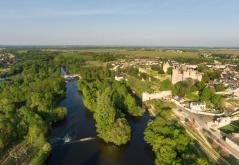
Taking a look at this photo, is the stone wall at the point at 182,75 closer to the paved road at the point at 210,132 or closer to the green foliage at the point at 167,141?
the paved road at the point at 210,132

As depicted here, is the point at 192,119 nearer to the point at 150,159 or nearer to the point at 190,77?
the point at 150,159

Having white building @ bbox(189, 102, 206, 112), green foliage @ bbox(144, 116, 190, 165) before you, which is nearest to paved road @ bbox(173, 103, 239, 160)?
white building @ bbox(189, 102, 206, 112)

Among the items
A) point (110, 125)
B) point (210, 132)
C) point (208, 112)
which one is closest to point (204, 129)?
point (210, 132)

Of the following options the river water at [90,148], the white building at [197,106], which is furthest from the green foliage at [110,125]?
the white building at [197,106]

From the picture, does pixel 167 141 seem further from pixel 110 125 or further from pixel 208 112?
pixel 208 112

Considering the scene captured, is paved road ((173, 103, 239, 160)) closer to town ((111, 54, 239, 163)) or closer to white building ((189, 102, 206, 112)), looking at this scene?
town ((111, 54, 239, 163))

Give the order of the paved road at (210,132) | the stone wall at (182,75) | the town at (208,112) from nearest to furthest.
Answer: the paved road at (210,132)
the town at (208,112)
the stone wall at (182,75)

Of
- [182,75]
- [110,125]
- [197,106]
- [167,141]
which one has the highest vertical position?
[182,75]

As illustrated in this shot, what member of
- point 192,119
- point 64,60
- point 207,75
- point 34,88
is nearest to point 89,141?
point 192,119
